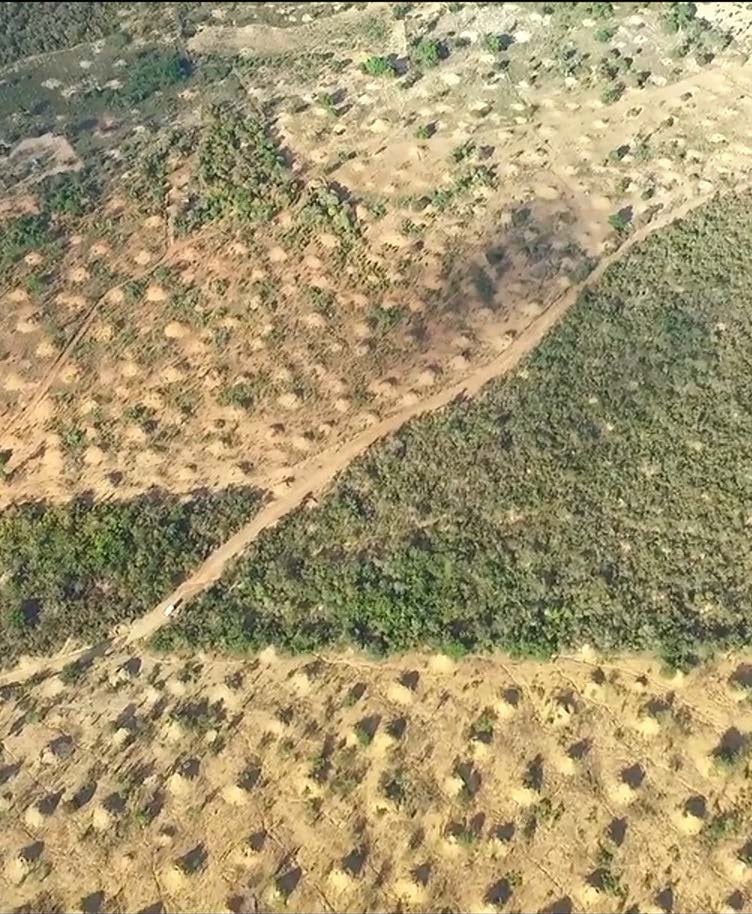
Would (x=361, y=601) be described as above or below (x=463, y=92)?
below

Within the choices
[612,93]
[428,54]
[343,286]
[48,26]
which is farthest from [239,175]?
[612,93]

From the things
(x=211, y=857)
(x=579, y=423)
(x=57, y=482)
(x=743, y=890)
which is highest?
(x=57, y=482)

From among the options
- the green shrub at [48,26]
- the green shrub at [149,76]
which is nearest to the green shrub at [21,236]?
the green shrub at [149,76]

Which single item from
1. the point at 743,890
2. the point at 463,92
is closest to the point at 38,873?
the point at 743,890

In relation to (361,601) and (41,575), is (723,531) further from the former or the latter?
(41,575)

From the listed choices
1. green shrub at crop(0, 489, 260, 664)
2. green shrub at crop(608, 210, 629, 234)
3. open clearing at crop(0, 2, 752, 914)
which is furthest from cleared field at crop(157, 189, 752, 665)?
green shrub at crop(608, 210, 629, 234)

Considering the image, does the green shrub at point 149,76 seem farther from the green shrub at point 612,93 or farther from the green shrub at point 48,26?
the green shrub at point 612,93

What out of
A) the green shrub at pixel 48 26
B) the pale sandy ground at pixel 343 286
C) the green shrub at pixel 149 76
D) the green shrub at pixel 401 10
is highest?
the green shrub at pixel 48 26

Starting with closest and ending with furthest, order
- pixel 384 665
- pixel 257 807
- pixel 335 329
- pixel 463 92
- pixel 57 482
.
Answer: pixel 257 807
pixel 384 665
pixel 57 482
pixel 335 329
pixel 463 92
